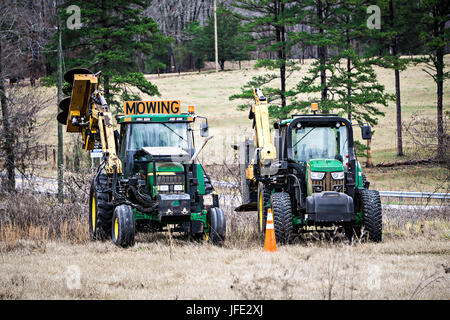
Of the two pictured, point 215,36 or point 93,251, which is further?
point 215,36

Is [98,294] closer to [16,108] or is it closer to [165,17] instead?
[16,108]

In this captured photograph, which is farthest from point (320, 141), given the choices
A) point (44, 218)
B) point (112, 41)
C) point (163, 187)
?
point (112, 41)

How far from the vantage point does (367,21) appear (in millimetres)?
36344

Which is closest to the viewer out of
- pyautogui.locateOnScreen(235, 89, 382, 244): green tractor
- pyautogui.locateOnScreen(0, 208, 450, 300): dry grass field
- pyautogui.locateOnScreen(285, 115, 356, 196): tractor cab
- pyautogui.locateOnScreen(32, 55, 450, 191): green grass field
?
pyautogui.locateOnScreen(0, 208, 450, 300): dry grass field

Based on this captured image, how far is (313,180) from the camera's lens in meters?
12.1

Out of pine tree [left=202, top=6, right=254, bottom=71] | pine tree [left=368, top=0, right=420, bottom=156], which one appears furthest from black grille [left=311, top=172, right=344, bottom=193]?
pine tree [left=202, top=6, right=254, bottom=71]

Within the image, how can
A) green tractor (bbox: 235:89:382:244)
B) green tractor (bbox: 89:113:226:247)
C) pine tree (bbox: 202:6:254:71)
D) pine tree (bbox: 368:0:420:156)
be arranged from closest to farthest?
green tractor (bbox: 235:89:382:244) → green tractor (bbox: 89:113:226:247) → pine tree (bbox: 368:0:420:156) → pine tree (bbox: 202:6:254:71)

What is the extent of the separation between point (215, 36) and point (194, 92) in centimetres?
1090

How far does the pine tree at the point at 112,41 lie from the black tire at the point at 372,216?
896 inches

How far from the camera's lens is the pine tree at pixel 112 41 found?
3334 cm

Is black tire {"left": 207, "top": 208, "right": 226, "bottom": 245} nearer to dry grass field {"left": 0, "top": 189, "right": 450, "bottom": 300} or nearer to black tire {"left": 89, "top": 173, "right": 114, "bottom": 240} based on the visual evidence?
dry grass field {"left": 0, "top": 189, "right": 450, "bottom": 300}

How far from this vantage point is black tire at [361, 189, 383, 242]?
1190 cm

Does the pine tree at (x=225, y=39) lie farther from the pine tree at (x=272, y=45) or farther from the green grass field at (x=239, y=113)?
the pine tree at (x=272, y=45)
